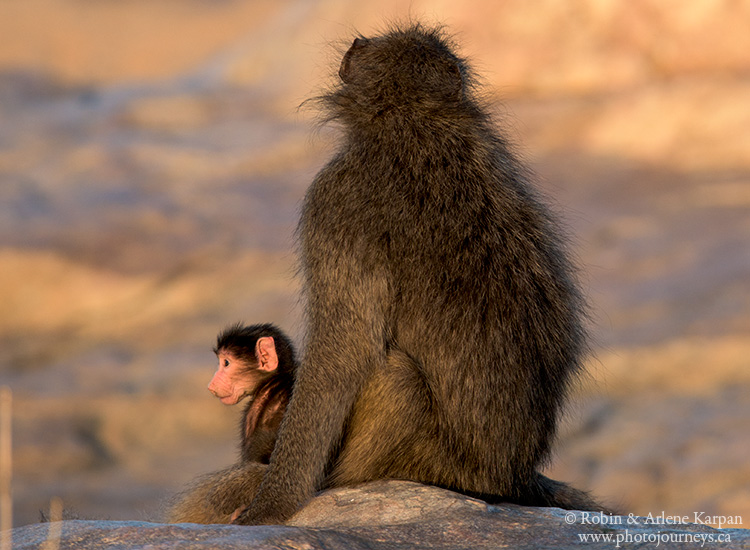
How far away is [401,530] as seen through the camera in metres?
4.27

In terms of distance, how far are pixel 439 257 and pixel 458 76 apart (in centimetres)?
126

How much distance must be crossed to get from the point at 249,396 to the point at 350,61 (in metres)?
2.21

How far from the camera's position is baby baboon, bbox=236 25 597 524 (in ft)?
15.7

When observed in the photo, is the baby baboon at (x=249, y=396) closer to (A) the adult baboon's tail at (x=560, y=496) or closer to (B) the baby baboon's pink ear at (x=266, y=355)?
(B) the baby baboon's pink ear at (x=266, y=355)

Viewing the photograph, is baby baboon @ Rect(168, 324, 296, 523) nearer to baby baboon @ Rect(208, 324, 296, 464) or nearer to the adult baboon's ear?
baby baboon @ Rect(208, 324, 296, 464)

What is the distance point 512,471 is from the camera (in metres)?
4.95

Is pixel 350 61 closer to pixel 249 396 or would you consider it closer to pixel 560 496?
pixel 249 396

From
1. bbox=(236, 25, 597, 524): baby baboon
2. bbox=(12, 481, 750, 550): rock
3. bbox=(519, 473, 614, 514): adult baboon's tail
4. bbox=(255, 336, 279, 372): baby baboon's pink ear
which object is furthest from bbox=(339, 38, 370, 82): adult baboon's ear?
bbox=(519, 473, 614, 514): adult baboon's tail

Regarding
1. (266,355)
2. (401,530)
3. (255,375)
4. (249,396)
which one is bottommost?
(401,530)

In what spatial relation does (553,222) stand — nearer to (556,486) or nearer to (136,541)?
(556,486)

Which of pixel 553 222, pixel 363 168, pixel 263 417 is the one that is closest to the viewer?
pixel 363 168

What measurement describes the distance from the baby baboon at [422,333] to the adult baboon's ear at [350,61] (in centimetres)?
64

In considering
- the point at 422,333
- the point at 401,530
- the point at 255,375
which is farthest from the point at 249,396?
the point at 401,530

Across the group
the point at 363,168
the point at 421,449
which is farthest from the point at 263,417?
the point at 363,168
